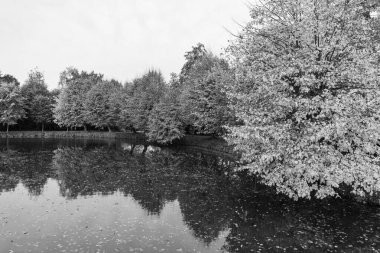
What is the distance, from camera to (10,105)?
99.4m

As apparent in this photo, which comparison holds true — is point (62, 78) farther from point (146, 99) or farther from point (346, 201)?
point (346, 201)

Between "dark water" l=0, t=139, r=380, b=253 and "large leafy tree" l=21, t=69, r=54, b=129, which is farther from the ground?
"large leafy tree" l=21, t=69, r=54, b=129

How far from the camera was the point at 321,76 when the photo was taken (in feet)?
76.0

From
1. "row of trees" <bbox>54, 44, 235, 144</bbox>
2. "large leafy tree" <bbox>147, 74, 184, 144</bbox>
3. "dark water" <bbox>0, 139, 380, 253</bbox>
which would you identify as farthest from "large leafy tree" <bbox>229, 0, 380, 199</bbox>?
"large leafy tree" <bbox>147, 74, 184, 144</bbox>

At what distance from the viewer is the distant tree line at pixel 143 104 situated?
6019cm

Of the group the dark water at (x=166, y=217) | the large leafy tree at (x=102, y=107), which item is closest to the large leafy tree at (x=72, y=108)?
the large leafy tree at (x=102, y=107)

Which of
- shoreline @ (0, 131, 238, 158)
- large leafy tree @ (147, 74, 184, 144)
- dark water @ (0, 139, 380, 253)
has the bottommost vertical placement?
dark water @ (0, 139, 380, 253)

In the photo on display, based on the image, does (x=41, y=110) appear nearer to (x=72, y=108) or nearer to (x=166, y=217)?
(x=72, y=108)

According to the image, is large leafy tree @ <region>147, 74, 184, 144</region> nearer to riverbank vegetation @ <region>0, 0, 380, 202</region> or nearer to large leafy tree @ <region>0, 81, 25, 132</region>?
riverbank vegetation @ <region>0, 0, 380, 202</region>

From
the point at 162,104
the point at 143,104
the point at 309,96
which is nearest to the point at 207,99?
the point at 162,104

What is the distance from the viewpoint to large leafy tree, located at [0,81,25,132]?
98188 mm

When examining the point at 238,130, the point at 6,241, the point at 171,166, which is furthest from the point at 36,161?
the point at 238,130

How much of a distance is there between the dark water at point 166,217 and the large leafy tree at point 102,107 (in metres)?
57.2

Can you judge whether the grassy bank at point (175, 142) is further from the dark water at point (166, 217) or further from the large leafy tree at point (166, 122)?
the dark water at point (166, 217)
